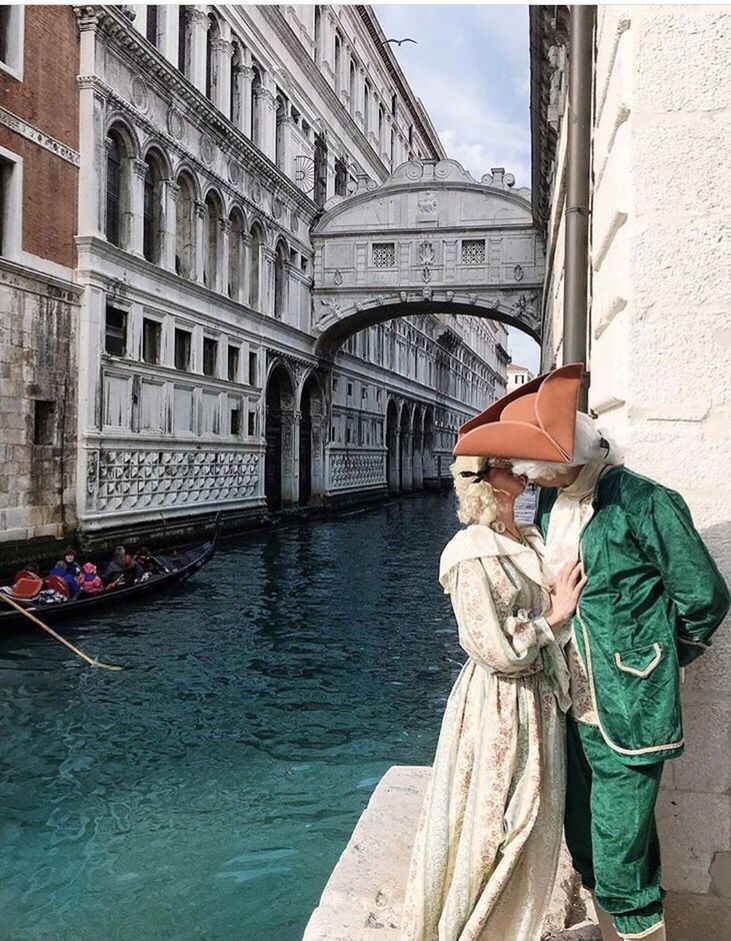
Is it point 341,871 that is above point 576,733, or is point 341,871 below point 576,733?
below

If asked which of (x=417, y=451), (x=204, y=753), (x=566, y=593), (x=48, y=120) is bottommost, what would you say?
(x=204, y=753)

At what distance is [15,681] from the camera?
248 inches

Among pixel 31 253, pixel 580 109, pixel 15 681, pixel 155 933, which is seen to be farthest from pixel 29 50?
pixel 155 933

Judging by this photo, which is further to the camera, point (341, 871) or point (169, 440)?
point (169, 440)

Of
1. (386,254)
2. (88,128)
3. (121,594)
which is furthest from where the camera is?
(386,254)

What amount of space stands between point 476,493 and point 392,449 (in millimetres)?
28238

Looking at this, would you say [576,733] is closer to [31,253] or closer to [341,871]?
[341,871]

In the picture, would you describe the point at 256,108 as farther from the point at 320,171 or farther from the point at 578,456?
the point at 578,456

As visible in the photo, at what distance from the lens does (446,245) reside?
1805cm

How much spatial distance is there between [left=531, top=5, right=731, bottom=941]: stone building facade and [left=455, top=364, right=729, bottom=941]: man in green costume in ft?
0.89

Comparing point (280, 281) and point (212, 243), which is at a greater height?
point (212, 243)

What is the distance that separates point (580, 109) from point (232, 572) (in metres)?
9.13

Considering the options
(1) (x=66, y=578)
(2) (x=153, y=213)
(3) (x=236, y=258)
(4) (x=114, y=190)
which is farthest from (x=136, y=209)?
(1) (x=66, y=578)

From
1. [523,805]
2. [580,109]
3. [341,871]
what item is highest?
[580,109]
